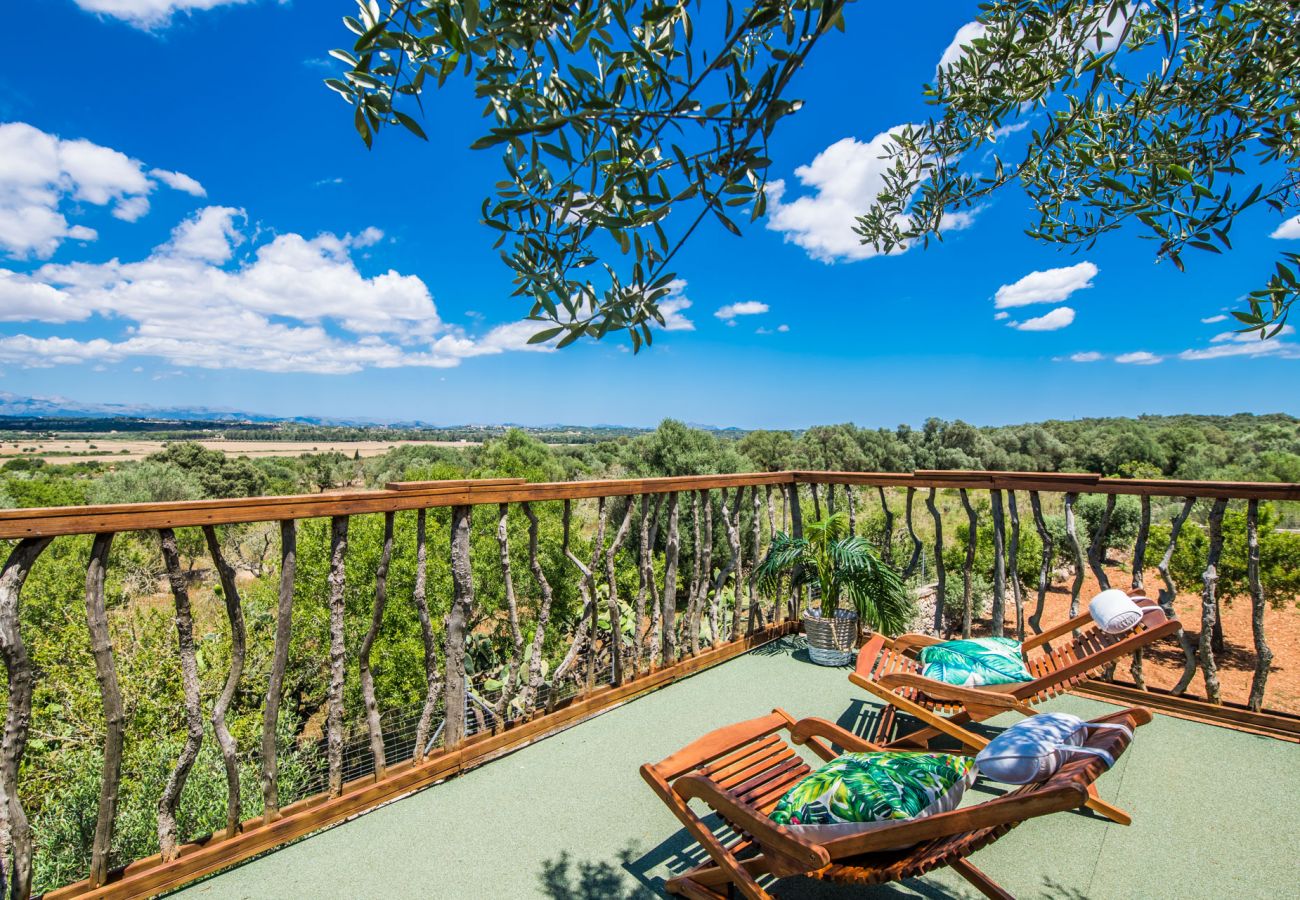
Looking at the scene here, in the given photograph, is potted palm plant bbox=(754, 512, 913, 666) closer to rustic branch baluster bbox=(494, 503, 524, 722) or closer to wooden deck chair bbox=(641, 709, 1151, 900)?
wooden deck chair bbox=(641, 709, 1151, 900)

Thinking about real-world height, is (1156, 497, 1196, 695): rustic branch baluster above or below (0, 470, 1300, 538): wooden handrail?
below

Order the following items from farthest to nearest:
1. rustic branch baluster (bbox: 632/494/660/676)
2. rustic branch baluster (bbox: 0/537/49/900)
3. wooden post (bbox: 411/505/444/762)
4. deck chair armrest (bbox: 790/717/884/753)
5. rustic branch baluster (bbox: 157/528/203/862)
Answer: rustic branch baluster (bbox: 632/494/660/676)
wooden post (bbox: 411/505/444/762)
deck chair armrest (bbox: 790/717/884/753)
rustic branch baluster (bbox: 157/528/203/862)
rustic branch baluster (bbox: 0/537/49/900)

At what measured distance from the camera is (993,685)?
241cm

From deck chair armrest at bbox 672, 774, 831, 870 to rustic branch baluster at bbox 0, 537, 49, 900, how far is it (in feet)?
5.58

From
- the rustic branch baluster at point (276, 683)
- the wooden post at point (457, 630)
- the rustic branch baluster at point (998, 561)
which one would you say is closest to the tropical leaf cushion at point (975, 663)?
the rustic branch baluster at point (998, 561)

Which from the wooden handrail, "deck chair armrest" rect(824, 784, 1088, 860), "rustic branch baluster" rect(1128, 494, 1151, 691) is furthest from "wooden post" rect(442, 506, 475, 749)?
"rustic branch baluster" rect(1128, 494, 1151, 691)

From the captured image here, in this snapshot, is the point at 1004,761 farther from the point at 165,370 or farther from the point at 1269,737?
the point at 165,370

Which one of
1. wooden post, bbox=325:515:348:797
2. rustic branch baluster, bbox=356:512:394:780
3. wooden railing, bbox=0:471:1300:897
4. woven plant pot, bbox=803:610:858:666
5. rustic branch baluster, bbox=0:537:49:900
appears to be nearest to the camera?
rustic branch baluster, bbox=0:537:49:900

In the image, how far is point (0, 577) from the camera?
144 centimetres

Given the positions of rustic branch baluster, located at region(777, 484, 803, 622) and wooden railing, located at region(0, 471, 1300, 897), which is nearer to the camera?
wooden railing, located at region(0, 471, 1300, 897)

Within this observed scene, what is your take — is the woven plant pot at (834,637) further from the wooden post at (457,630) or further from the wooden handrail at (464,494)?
the wooden post at (457,630)

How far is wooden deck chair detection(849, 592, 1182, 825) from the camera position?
7.20 feet

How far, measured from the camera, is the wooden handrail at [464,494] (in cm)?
149

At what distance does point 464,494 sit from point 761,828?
5.06 feet
